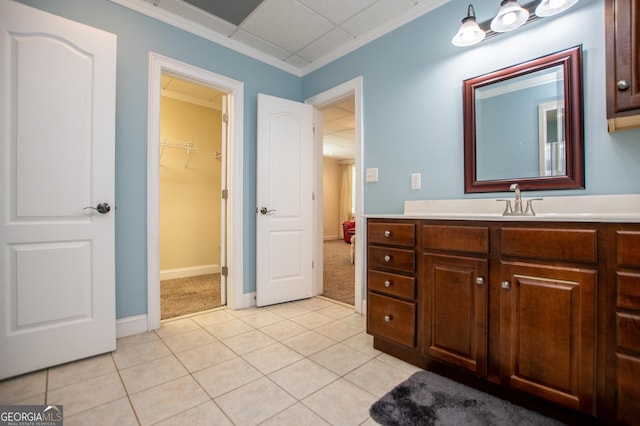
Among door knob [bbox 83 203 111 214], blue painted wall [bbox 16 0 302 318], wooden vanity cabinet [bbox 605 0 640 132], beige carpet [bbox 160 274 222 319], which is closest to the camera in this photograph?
wooden vanity cabinet [bbox 605 0 640 132]

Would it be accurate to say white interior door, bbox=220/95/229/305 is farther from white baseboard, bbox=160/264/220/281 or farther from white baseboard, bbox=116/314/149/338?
white baseboard, bbox=160/264/220/281

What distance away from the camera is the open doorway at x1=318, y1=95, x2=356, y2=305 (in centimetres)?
368

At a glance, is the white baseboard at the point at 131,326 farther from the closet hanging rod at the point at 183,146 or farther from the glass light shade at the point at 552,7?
the glass light shade at the point at 552,7

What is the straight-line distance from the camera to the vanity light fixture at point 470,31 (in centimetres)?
173

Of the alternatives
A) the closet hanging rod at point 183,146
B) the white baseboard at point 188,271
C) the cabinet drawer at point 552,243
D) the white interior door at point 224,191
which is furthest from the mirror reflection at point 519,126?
the white baseboard at point 188,271

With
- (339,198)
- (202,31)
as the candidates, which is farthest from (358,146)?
(339,198)

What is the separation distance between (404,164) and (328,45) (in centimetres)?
150

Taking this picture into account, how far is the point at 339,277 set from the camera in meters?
4.07

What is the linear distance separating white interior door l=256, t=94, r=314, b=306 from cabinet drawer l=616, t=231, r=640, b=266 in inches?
94.7

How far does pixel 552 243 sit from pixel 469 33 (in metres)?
1.36

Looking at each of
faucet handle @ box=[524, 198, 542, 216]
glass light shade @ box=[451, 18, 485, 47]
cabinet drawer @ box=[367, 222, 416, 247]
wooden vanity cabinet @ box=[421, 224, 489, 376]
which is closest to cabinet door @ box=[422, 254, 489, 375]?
wooden vanity cabinet @ box=[421, 224, 489, 376]

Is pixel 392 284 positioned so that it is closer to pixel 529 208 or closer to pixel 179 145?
pixel 529 208

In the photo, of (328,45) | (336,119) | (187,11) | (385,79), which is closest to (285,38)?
(328,45)

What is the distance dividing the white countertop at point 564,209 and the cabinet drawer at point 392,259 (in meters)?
0.23
